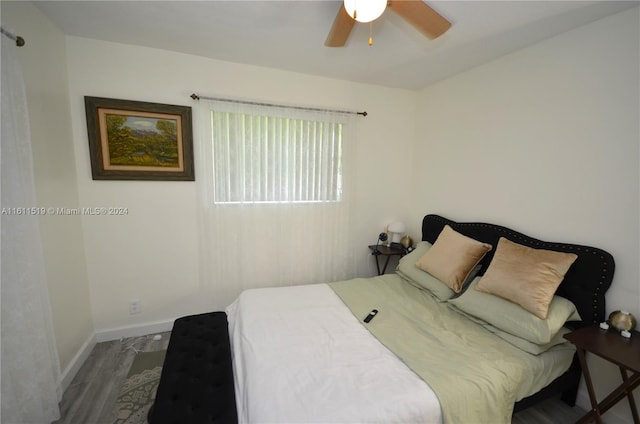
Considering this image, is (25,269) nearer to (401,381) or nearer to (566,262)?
A: (401,381)

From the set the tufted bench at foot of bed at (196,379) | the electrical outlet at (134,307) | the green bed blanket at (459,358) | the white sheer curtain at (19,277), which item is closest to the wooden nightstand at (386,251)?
the green bed blanket at (459,358)

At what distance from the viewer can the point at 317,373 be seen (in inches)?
51.2

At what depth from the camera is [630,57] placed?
152 cm

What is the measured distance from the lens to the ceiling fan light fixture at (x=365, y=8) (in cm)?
116

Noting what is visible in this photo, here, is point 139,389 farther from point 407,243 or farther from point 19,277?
point 407,243

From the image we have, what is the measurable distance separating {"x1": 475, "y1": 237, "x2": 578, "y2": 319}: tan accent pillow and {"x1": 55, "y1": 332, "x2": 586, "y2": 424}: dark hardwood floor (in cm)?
75

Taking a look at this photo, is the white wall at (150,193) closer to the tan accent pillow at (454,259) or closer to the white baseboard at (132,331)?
the white baseboard at (132,331)

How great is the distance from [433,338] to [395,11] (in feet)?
6.11

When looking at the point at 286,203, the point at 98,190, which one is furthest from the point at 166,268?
the point at 286,203

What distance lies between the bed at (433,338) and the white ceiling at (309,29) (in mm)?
1448

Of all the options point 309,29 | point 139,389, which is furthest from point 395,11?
point 139,389

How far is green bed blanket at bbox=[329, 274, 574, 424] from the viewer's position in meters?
1.25

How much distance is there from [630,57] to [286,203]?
259 centimetres

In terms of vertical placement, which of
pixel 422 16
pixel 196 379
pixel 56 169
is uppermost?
pixel 422 16
